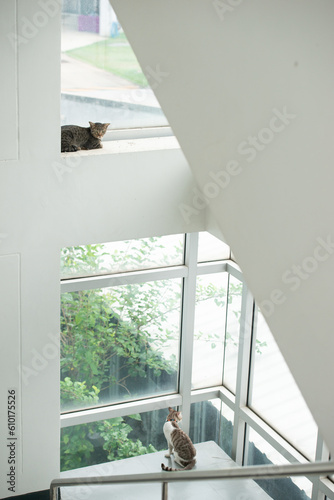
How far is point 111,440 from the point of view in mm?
7141

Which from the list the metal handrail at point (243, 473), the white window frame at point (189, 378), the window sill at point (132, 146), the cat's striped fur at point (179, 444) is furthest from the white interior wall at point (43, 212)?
the metal handrail at point (243, 473)

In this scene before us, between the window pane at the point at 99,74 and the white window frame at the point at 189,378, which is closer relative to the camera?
the window pane at the point at 99,74

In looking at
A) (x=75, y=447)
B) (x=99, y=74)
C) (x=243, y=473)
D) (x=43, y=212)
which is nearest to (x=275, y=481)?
(x=75, y=447)

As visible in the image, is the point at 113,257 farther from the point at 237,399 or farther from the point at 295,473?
the point at 295,473

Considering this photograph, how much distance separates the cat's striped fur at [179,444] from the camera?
6.78 meters

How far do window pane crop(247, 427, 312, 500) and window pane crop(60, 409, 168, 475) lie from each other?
107 centimetres

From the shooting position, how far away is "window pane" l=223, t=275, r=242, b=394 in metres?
7.34

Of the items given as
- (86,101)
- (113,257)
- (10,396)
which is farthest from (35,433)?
(86,101)

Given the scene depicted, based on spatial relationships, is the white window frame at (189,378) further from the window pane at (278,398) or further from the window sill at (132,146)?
the window sill at (132,146)

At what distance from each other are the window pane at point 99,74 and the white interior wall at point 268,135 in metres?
4.09

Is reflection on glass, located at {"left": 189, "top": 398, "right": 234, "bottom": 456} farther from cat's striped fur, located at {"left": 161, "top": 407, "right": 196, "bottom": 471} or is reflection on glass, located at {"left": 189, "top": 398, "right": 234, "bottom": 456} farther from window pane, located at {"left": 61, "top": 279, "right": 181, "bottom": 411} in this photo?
cat's striped fur, located at {"left": 161, "top": 407, "right": 196, "bottom": 471}

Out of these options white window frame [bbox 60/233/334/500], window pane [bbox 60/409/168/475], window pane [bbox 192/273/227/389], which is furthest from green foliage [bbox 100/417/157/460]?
window pane [bbox 192/273/227/389]

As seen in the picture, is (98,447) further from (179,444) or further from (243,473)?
(243,473)

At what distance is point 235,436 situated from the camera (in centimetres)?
743
